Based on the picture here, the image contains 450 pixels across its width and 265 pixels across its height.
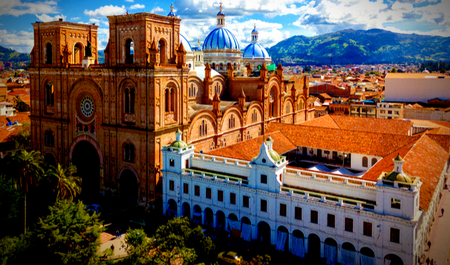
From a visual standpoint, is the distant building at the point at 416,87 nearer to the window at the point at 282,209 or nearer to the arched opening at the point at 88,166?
the window at the point at 282,209

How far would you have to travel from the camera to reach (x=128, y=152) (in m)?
47.2

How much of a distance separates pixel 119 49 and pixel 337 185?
29689 mm

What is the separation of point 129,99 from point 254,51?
212 ft

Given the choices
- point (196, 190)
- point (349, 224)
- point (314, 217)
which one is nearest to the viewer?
point (349, 224)

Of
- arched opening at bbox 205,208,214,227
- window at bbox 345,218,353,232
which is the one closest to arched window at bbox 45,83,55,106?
arched opening at bbox 205,208,214,227

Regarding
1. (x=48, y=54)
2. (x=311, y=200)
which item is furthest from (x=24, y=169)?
(x=311, y=200)

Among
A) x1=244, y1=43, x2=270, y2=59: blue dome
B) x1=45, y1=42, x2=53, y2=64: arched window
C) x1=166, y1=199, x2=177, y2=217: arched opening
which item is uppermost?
x1=244, y1=43, x2=270, y2=59: blue dome

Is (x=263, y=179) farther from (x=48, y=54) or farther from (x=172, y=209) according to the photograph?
(x=48, y=54)

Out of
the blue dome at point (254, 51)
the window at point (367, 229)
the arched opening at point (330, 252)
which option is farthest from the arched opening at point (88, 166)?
the blue dome at point (254, 51)

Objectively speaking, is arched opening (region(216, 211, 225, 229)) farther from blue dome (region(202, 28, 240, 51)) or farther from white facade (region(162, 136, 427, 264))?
blue dome (region(202, 28, 240, 51))

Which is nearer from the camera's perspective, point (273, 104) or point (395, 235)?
point (395, 235)

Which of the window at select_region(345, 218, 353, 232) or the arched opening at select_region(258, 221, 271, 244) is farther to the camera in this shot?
the arched opening at select_region(258, 221, 271, 244)

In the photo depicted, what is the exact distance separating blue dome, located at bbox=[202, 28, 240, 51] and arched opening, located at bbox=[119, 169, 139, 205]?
47.9 m

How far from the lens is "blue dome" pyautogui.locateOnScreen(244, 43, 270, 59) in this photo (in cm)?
10494
